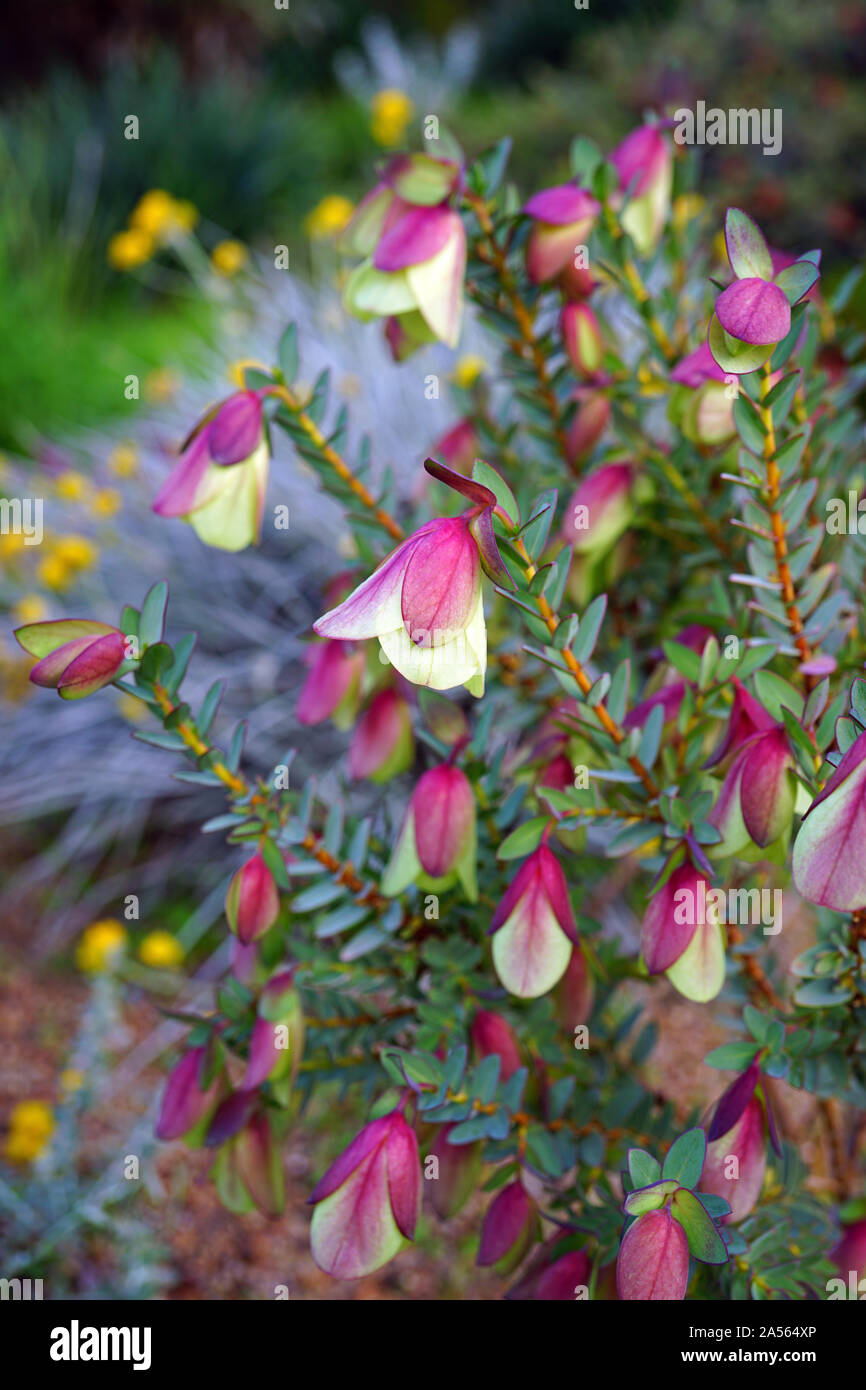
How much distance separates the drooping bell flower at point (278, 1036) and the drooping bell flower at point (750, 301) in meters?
0.47

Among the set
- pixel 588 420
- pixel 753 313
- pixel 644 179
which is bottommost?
pixel 753 313

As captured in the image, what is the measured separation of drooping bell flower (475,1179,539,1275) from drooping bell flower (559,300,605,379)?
1.98 feet

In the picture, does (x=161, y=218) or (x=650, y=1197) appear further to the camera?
(x=161, y=218)

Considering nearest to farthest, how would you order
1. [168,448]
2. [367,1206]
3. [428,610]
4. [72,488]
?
[428,610]
[367,1206]
[72,488]
[168,448]

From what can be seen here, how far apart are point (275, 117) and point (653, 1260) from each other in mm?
5635

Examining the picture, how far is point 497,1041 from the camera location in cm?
75

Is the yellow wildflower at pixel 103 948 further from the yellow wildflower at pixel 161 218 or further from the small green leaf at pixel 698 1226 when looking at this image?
the yellow wildflower at pixel 161 218

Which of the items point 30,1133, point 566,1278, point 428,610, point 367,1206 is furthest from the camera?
point 30,1133

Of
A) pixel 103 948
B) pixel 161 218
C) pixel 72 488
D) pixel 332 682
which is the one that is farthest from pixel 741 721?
pixel 161 218

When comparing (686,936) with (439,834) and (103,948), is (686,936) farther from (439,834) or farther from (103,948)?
(103,948)

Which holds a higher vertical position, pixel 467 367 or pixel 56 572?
pixel 467 367

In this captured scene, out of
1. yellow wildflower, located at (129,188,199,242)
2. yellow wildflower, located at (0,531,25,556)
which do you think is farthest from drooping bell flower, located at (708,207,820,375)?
yellow wildflower, located at (129,188,199,242)

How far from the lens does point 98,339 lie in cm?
345
